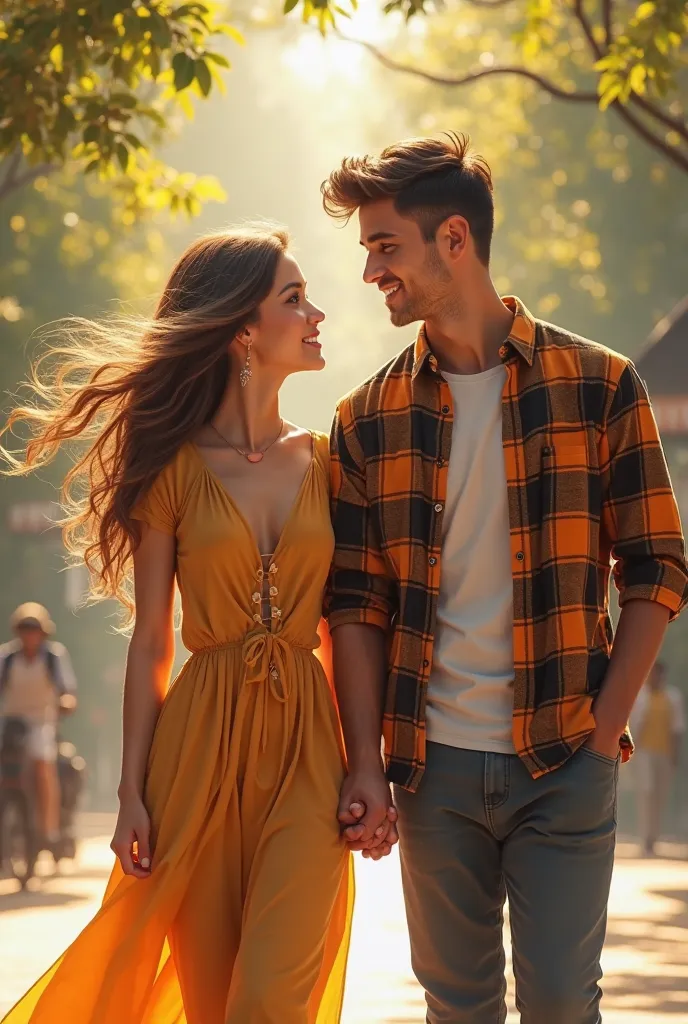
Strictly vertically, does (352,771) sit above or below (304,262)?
below

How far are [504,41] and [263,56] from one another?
47233 millimetres

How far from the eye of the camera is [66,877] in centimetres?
1648

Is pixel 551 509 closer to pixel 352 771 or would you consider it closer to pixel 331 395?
pixel 352 771

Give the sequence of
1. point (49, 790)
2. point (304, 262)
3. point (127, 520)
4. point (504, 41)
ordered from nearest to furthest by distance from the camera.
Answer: point (127, 520) < point (49, 790) < point (504, 41) < point (304, 262)

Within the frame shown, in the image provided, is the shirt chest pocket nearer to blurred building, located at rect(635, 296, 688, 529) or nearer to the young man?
the young man

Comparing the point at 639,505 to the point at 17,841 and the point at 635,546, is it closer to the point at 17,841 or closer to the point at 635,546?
the point at 635,546

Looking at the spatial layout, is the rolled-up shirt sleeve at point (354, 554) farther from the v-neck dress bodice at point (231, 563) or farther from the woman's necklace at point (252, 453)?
the woman's necklace at point (252, 453)

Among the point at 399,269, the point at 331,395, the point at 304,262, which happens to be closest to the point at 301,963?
the point at 399,269

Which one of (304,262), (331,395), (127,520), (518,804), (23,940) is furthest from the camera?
(331,395)

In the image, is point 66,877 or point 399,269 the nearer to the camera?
point 399,269

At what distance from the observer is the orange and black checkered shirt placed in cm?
479

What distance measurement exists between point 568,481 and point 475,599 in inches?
15.3

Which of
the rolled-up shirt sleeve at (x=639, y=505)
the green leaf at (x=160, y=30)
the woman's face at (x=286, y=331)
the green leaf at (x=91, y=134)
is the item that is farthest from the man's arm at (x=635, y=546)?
the green leaf at (x=91, y=134)

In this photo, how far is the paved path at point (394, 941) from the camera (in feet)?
28.5
